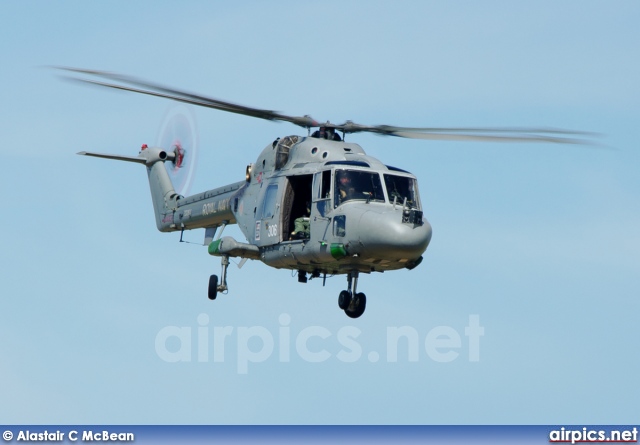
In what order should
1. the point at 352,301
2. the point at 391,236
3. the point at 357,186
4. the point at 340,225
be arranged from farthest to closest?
the point at 352,301, the point at 357,186, the point at 340,225, the point at 391,236

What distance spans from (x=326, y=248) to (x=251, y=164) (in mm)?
4242

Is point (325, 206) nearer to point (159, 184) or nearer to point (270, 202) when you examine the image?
point (270, 202)

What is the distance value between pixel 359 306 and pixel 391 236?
2949 millimetres

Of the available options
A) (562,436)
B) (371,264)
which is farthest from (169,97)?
(562,436)

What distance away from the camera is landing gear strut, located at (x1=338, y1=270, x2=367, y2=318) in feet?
100

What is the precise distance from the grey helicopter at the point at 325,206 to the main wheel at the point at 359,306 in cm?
2

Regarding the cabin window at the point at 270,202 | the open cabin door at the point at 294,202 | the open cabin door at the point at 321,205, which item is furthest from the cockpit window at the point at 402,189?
the cabin window at the point at 270,202

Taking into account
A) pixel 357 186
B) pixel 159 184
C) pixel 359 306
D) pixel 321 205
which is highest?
pixel 159 184

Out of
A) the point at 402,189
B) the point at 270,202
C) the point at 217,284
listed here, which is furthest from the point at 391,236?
the point at 217,284

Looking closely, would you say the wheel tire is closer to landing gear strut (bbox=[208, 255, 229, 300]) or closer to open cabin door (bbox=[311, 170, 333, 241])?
open cabin door (bbox=[311, 170, 333, 241])

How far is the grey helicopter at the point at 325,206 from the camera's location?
94.1ft

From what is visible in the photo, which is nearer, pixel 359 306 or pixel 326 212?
pixel 326 212

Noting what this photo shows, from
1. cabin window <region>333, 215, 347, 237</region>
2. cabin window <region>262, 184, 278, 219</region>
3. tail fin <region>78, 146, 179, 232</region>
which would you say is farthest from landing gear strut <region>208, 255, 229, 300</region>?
tail fin <region>78, 146, 179, 232</region>

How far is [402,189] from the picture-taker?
98.3 ft
